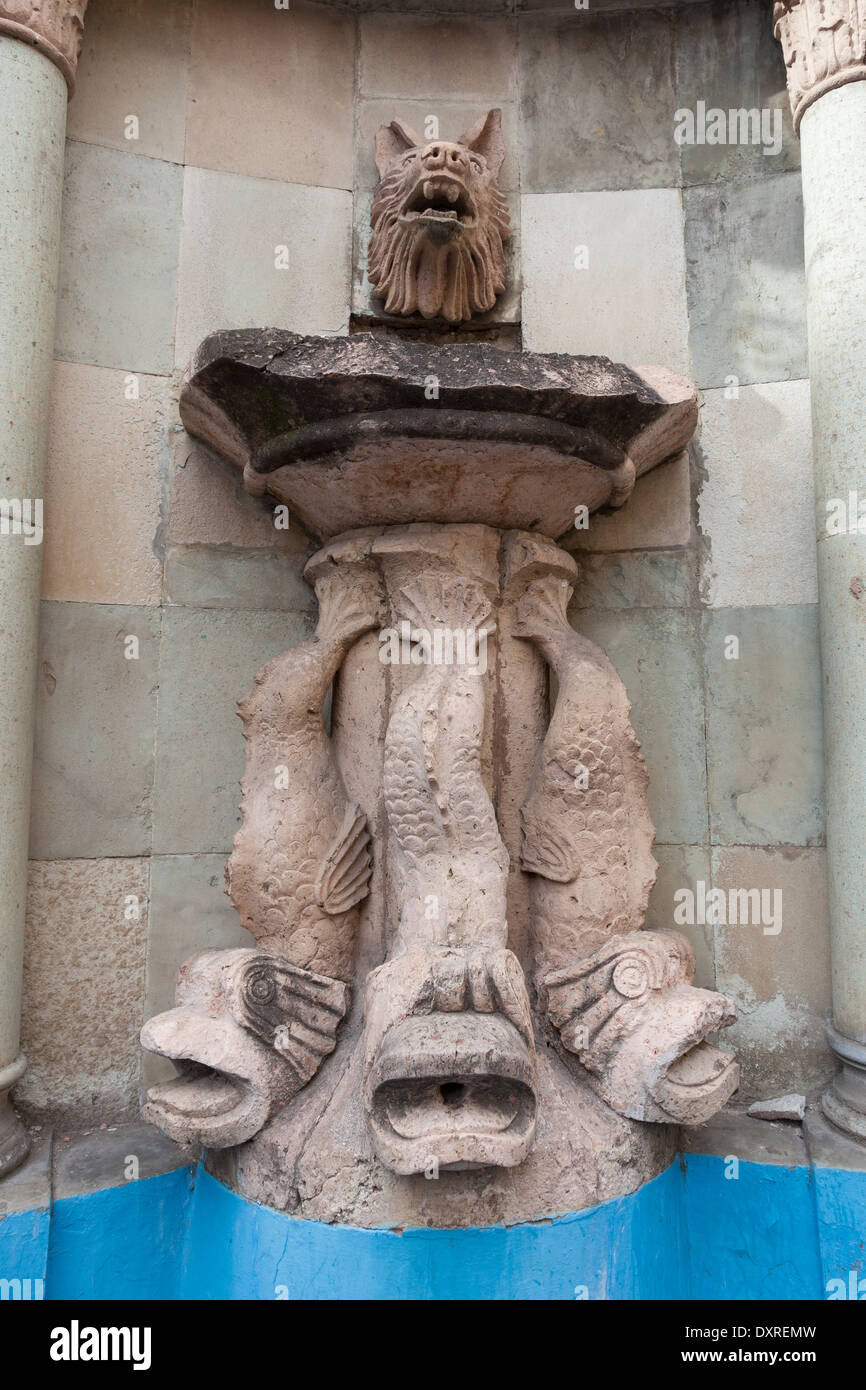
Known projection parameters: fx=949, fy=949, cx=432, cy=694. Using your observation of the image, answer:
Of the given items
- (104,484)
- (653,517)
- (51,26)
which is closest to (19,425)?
(104,484)

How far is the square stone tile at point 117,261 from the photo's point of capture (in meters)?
2.95

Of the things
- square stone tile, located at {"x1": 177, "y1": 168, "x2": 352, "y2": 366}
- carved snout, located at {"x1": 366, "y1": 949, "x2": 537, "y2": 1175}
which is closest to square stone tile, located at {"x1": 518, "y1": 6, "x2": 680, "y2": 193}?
square stone tile, located at {"x1": 177, "y1": 168, "x2": 352, "y2": 366}

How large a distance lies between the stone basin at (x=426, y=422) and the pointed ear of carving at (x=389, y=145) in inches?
47.5

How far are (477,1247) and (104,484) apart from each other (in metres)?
2.30

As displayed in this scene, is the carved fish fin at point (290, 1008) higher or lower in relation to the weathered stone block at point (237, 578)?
lower

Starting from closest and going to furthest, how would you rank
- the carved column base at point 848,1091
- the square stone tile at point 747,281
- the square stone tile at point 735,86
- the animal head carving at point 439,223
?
the carved column base at point 848,1091 → the animal head carving at point 439,223 → the square stone tile at point 747,281 → the square stone tile at point 735,86

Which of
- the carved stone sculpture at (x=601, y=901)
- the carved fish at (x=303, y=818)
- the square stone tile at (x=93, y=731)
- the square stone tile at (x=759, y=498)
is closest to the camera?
the carved stone sculpture at (x=601, y=901)

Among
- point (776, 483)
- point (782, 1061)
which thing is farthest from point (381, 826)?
point (776, 483)

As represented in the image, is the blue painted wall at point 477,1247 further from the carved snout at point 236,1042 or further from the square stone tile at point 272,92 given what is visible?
the square stone tile at point 272,92

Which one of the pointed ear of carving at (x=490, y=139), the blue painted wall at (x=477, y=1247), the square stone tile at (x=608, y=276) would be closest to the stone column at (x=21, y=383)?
the blue painted wall at (x=477, y=1247)

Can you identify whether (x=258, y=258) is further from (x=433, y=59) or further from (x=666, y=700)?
(x=666, y=700)

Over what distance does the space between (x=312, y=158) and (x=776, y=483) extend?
1.91 m

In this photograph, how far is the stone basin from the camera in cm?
222

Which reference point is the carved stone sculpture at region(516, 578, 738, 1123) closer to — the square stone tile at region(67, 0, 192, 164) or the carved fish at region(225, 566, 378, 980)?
the carved fish at region(225, 566, 378, 980)
